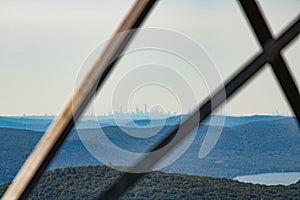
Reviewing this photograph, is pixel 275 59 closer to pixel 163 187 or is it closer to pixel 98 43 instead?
pixel 163 187

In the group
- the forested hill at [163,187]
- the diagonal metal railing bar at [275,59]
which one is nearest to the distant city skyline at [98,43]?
the forested hill at [163,187]

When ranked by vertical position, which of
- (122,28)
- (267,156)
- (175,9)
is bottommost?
(267,156)

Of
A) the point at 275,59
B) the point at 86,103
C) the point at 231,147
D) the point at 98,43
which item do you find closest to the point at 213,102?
the point at 275,59

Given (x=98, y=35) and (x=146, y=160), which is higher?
(x=146, y=160)

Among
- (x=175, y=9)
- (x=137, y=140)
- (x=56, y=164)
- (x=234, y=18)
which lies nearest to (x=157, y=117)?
(x=137, y=140)

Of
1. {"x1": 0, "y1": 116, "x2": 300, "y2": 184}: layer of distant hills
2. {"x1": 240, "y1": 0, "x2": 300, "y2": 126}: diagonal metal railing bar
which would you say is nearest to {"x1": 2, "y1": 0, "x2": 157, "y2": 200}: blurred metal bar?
{"x1": 240, "y1": 0, "x2": 300, "y2": 126}: diagonal metal railing bar

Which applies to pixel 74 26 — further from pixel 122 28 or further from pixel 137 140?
pixel 122 28
